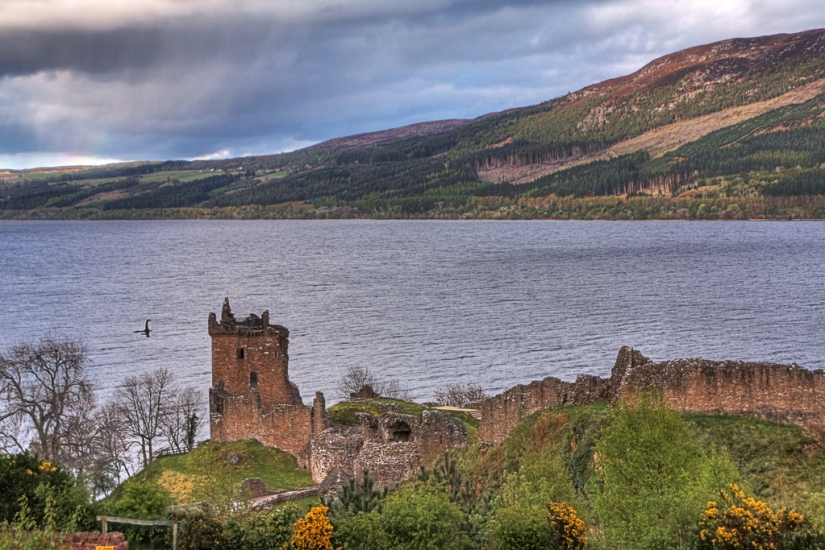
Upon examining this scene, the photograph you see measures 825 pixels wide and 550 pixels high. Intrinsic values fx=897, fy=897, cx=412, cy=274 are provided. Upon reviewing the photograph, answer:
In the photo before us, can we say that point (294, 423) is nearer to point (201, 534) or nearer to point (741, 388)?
point (201, 534)

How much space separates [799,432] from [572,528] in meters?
9.39

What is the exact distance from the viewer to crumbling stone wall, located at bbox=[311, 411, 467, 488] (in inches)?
1428

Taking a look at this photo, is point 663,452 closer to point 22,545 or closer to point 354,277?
point 22,545

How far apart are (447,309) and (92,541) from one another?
323 feet

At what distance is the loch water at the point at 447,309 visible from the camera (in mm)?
80625

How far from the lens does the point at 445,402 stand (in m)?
66.1

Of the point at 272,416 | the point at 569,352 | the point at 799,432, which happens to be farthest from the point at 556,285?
the point at 799,432

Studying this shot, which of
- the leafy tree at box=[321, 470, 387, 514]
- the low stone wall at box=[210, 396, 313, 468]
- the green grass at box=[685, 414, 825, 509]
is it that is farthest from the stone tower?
the green grass at box=[685, 414, 825, 509]

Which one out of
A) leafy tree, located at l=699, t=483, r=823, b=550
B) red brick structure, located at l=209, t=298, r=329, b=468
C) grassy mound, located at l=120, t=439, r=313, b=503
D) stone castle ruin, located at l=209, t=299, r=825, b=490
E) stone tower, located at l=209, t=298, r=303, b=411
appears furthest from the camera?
stone tower, located at l=209, t=298, r=303, b=411

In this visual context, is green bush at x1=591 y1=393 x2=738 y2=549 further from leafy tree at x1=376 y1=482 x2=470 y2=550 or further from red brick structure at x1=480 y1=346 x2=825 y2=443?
red brick structure at x1=480 y1=346 x2=825 y2=443

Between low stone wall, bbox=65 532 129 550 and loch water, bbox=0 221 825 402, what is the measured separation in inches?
1982

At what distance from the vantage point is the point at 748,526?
58.0 feet

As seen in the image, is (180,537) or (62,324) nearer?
(180,537)

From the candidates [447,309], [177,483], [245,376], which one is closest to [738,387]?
[177,483]
